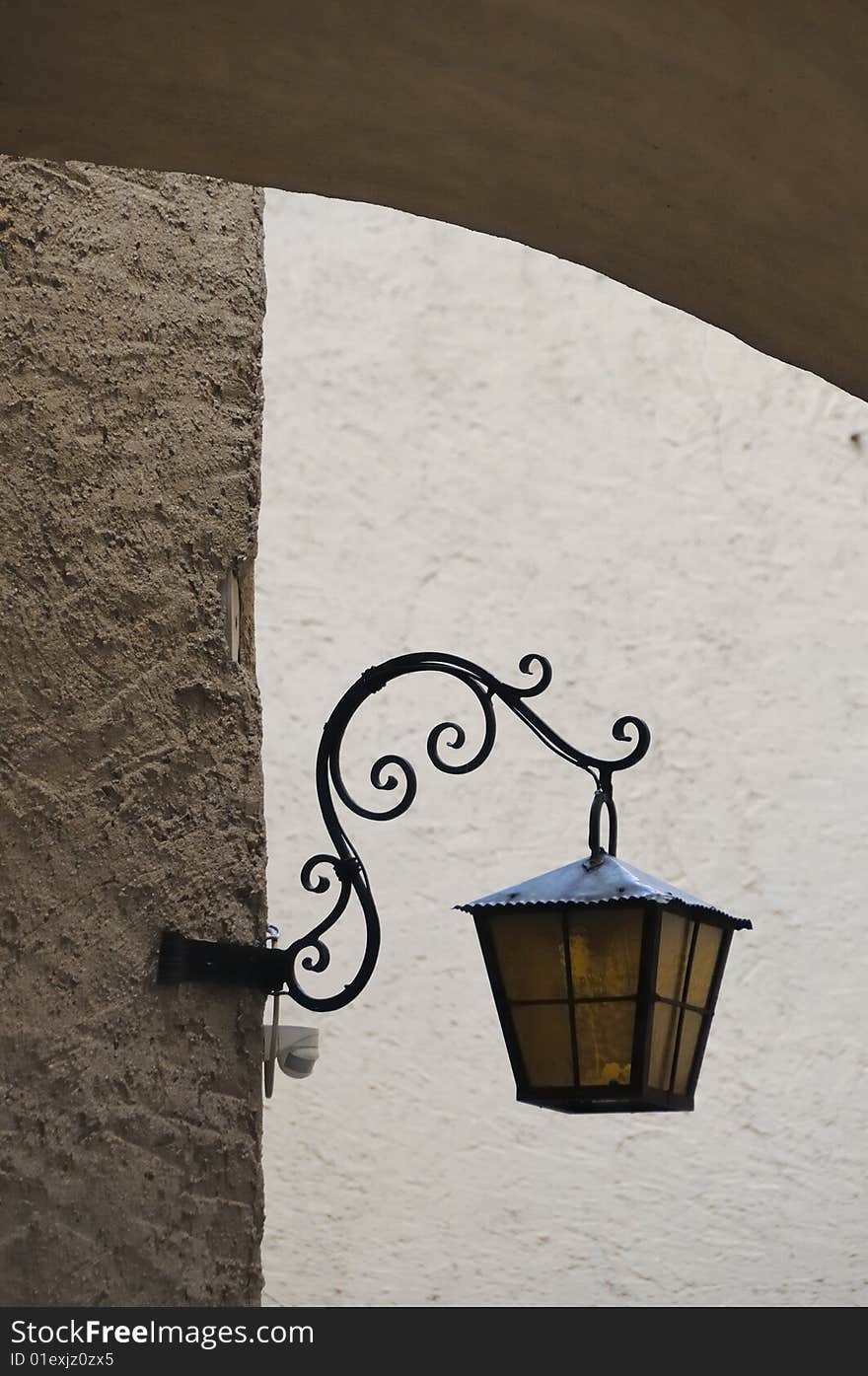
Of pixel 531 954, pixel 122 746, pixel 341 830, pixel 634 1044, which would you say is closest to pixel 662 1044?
pixel 634 1044

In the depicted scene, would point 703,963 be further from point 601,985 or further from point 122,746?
point 122,746

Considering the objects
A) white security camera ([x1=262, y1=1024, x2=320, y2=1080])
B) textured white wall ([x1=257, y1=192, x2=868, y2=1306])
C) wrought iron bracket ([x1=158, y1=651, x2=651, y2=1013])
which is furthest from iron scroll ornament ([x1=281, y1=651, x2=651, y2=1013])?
textured white wall ([x1=257, y1=192, x2=868, y2=1306])

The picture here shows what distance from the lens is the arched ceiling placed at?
1226mm

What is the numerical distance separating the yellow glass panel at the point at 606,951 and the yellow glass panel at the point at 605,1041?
17 mm

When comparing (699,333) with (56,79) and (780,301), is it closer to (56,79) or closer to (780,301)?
(780,301)

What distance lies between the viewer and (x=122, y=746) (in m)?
1.96

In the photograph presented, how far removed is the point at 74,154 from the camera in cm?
137

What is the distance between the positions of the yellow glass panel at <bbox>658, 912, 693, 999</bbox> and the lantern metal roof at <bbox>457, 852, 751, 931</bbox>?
0.02 metres

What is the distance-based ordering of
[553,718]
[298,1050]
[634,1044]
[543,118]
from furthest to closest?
[553,718] → [298,1050] → [634,1044] → [543,118]

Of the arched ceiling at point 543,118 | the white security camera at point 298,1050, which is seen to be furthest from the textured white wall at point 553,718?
the arched ceiling at point 543,118

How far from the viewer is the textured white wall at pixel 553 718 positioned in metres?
3.87

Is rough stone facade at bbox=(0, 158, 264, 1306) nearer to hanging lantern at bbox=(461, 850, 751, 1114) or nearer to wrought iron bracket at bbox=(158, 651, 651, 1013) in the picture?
wrought iron bracket at bbox=(158, 651, 651, 1013)

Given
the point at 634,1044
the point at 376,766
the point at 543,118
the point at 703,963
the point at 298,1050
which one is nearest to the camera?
the point at 543,118

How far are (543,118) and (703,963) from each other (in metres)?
0.98
